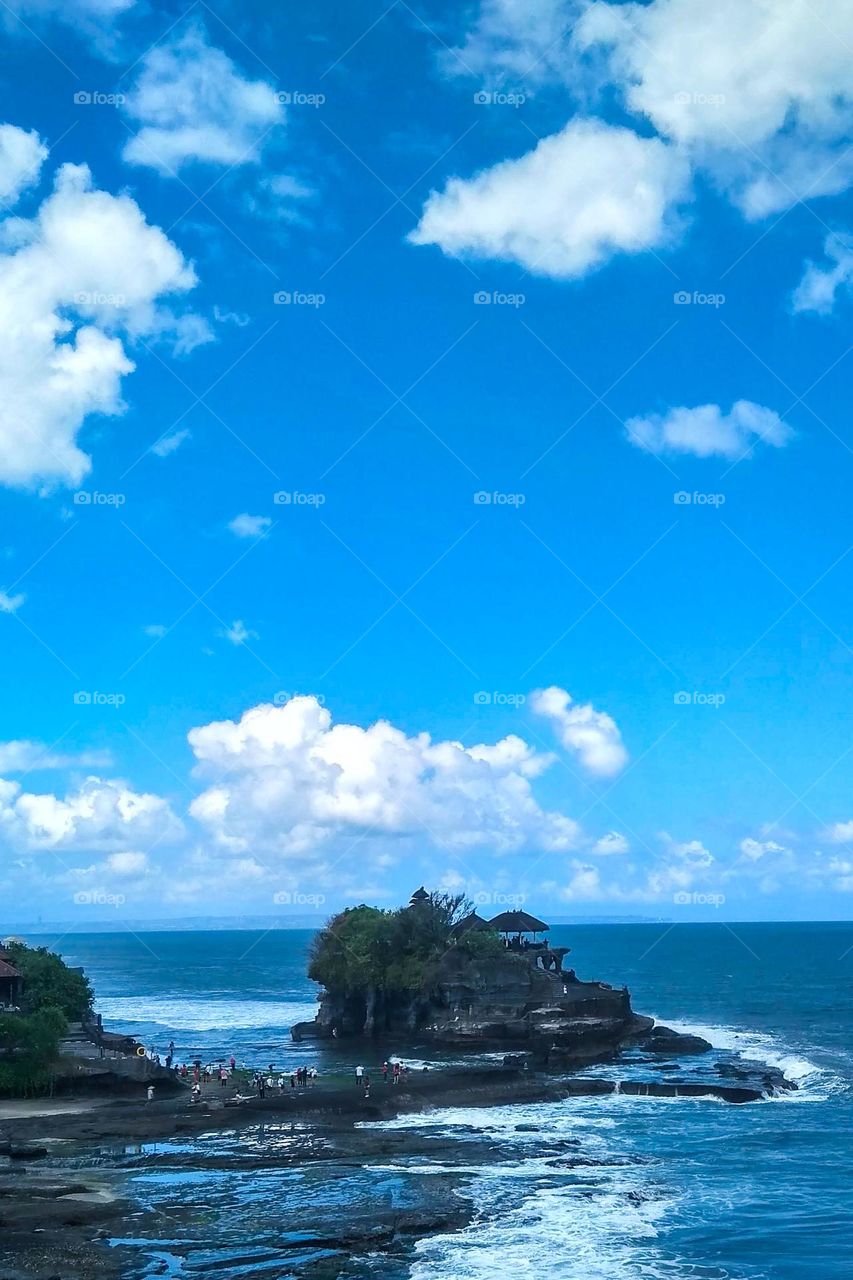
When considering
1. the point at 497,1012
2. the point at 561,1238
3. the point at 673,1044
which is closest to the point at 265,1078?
the point at 497,1012

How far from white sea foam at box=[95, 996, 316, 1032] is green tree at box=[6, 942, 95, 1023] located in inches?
1012

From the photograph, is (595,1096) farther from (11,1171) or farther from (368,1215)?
(11,1171)

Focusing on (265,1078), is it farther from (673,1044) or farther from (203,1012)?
(203,1012)

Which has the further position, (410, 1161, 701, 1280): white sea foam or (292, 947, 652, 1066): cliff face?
(292, 947, 652, 1066): cliff face

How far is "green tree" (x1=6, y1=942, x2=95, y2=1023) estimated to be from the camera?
208 ft

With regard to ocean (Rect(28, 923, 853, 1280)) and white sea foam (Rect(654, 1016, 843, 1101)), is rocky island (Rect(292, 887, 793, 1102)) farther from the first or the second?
ocean (Rect(28, 923, 853, 1280))

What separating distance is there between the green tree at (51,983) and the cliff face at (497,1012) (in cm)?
2073

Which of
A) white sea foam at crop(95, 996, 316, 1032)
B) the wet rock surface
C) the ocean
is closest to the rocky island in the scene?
the ocean

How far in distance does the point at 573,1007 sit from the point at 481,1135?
30.3 metres

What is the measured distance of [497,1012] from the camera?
77.4m

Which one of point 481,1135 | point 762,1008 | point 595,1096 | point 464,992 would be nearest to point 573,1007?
point 464,992

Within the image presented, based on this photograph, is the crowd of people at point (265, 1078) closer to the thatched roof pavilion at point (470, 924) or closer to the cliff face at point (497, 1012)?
the cliff face at point (497, 1012)

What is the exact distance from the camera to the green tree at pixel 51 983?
208ft

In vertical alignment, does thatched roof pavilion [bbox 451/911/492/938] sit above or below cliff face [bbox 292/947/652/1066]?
above
